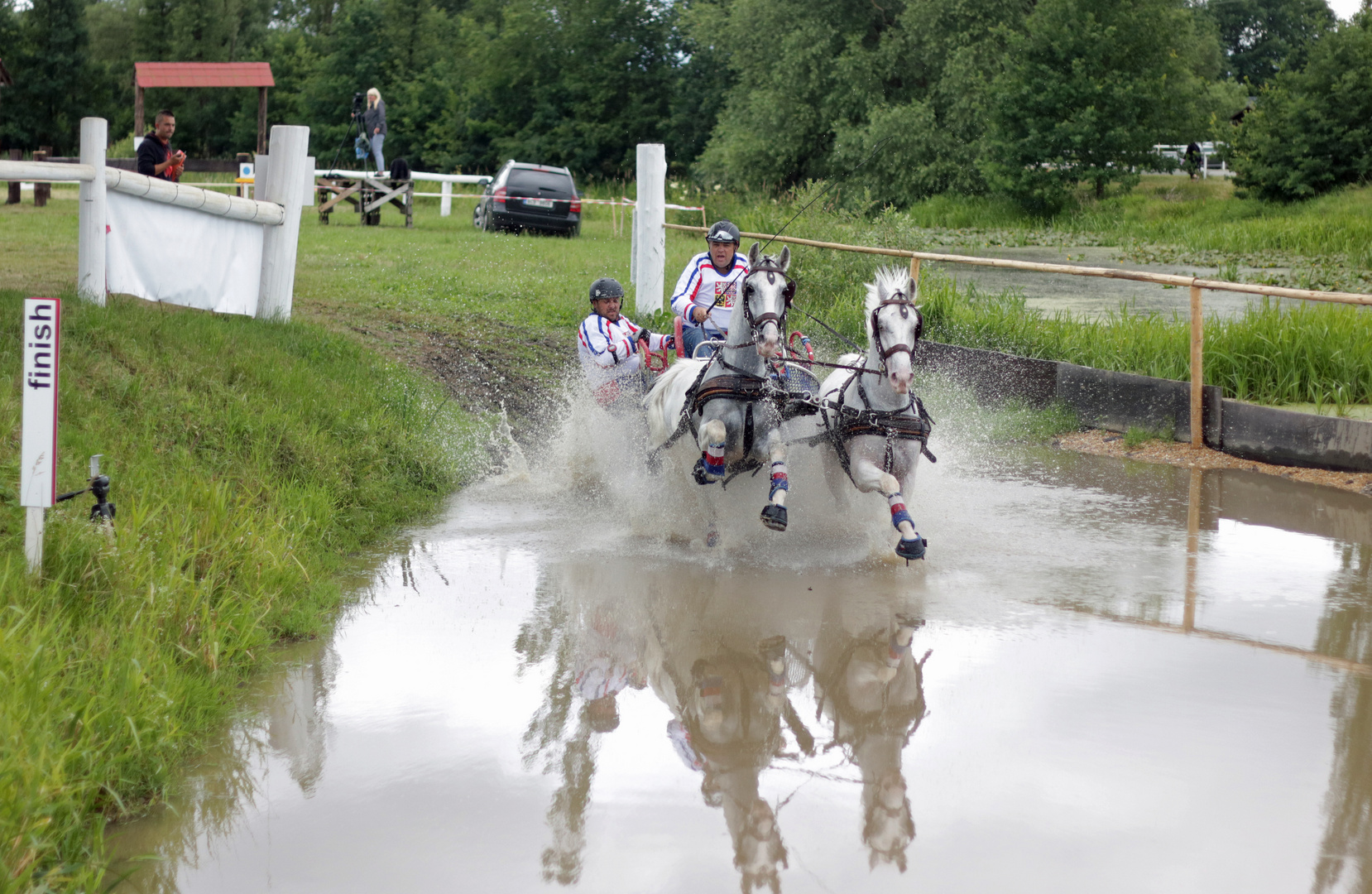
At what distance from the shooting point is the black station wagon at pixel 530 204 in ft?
84.9

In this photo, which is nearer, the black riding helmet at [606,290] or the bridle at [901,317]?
the bridle at [901,317]

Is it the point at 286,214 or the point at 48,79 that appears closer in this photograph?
the point at 286,214

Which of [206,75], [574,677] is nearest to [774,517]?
[574,677]

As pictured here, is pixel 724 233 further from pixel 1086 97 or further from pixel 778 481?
pixel 1086 97

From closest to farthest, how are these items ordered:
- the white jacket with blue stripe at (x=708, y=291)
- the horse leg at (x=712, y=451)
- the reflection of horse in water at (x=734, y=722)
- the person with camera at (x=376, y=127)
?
the reflection of horse in water at (x=734, y=722) < the horse leg at (x=712, y=451) < the white jacket with blue stripe at (x=708, y=291) < the person with camera at (x=376, y=127)

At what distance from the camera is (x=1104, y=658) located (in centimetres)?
564

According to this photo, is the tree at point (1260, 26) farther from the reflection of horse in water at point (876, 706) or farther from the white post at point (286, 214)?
the reflection of horse in water at point (876, 706)

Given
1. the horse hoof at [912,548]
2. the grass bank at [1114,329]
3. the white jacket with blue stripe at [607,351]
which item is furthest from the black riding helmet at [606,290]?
the grass bank at [1114,329]

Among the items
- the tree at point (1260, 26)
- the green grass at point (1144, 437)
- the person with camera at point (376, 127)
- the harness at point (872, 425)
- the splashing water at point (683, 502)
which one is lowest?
the splashing water at point (683, 502)

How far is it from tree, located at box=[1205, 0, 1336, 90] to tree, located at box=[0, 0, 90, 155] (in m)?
69.8

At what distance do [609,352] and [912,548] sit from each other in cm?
281

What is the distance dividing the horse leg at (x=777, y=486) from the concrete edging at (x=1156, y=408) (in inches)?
181

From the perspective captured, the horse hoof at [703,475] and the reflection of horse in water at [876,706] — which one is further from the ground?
the horse hoof at [703,475]

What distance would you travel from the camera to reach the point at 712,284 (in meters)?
8.72
